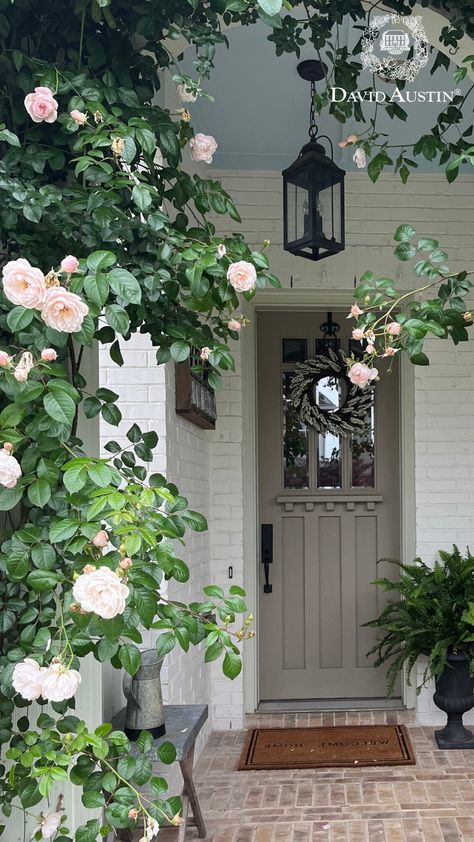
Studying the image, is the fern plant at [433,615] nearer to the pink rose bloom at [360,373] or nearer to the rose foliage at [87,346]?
the pink rose bloom at [360,373]

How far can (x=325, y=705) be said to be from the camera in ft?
12.4

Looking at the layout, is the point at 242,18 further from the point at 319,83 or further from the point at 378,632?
the point at 378,632

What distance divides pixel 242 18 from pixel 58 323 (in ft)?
3.03

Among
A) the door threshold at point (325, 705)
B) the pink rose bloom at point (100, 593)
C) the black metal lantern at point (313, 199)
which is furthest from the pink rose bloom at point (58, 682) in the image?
the door threshold at point (325, 705)

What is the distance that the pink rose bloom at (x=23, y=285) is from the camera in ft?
3.51

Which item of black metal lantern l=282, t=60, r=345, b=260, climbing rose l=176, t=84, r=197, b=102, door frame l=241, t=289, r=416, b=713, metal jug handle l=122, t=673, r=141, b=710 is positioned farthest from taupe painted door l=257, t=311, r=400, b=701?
climbing rose l=176, t=84, r=197, b=102

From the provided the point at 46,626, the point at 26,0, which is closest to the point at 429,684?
the point at 46,626

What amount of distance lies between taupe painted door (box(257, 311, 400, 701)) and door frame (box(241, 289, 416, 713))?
0.14m

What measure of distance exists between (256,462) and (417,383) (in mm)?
936

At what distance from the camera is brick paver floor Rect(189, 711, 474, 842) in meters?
2.47

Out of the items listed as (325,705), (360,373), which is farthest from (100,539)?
(325,705)

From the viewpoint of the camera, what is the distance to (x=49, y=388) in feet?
3.69

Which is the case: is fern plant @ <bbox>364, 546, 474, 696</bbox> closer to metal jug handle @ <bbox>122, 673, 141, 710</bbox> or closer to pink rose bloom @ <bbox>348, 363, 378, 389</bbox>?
metal jug handle @ <bbox>122, 673, 141, 710</bbox>

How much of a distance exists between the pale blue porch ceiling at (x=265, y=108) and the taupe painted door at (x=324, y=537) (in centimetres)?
124
